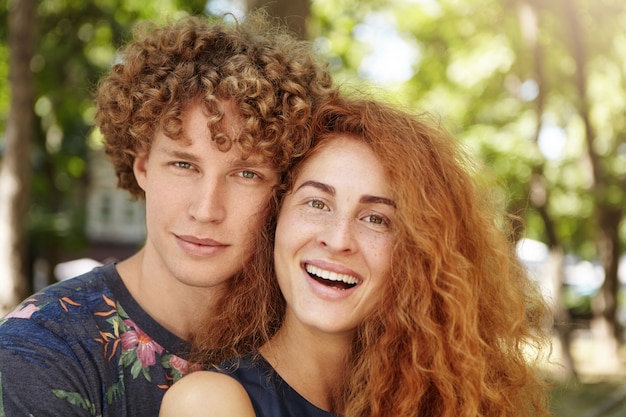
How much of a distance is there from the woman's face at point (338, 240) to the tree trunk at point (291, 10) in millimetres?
2036

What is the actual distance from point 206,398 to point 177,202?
0.87 m

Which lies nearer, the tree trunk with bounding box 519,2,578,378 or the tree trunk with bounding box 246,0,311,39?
the tree trunk with bounding box 246,0,311,39

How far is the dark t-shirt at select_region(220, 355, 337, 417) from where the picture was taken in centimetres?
295

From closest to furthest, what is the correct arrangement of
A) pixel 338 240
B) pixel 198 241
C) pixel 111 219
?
pixel 338 240 < pixel 198 241 < pixel 111 219

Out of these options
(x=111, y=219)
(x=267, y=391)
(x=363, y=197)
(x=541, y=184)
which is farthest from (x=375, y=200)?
(x=111, y=219)

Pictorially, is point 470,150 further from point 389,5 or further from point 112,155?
point 389,5

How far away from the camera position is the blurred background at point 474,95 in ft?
37.8

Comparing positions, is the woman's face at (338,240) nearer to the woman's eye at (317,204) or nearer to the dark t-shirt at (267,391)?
the woman's eye at (317,204)

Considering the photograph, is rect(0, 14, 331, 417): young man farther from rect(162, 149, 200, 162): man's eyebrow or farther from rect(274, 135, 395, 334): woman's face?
rect(274, 135, 395, 334): woman's face

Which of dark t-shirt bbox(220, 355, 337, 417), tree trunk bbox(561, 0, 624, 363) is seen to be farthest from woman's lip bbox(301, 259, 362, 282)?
tree trunk bbox(561, 0, 624, 363)

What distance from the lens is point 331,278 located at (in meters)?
2.91

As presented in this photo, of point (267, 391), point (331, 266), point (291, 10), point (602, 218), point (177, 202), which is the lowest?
point (602, 218)

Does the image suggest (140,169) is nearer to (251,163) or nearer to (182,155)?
(182,155)

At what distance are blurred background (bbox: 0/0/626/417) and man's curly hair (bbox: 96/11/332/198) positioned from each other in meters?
7.01
